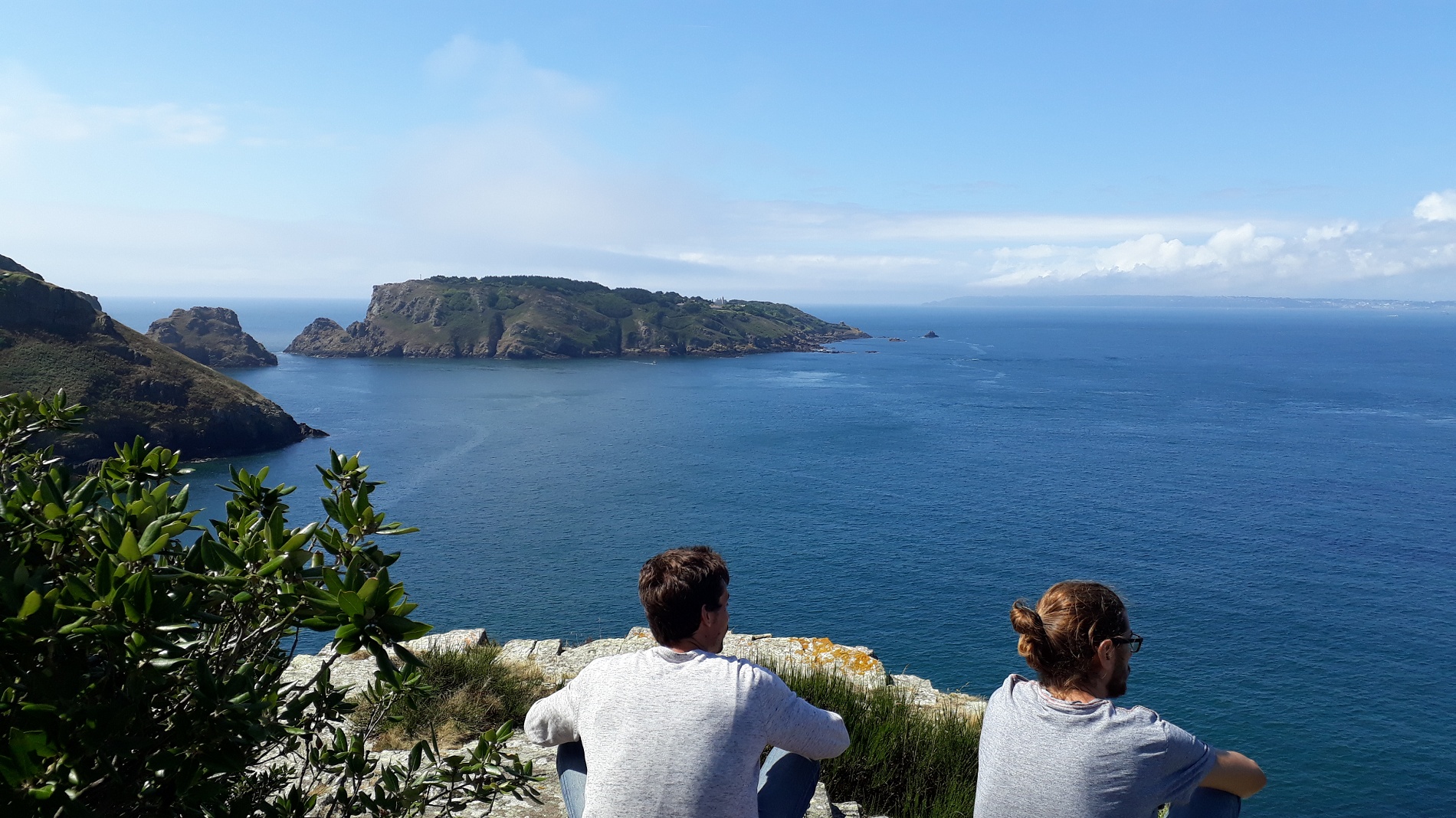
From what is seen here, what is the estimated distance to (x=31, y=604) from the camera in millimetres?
1858

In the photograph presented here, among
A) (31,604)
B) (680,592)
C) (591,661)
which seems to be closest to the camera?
(31,604)

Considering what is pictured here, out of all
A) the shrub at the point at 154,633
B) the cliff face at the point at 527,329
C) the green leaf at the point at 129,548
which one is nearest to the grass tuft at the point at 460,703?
the shrub at the point at 154,633

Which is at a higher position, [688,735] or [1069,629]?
[1069,629]

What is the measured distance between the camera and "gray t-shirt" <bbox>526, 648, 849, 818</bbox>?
2715mm

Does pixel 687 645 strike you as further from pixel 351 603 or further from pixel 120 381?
pixel 120 381

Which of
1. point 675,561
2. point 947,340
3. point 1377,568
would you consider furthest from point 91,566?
point 947,340

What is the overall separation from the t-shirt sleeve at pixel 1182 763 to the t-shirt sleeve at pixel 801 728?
105cm

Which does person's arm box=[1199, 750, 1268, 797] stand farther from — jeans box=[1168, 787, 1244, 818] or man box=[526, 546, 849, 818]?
man box=[526, 546, 849, 818]

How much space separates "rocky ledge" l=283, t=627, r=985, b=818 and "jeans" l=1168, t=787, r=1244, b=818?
239 cm

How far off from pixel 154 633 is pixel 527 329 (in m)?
156

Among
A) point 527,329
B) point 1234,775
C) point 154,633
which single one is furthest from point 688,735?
point 527,329

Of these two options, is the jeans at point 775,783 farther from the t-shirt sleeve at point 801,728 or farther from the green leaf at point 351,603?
the green leaf at point 351,603

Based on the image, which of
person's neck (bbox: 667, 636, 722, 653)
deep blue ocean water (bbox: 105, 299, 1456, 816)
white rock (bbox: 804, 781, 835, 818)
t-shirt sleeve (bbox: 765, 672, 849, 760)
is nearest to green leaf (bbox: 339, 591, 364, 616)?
person's neck (bbox: 667, 636, 722, 653)

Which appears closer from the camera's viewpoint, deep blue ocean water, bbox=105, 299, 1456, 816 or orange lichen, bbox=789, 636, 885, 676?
orange lichen, bbox=789, 636, 885, 676
